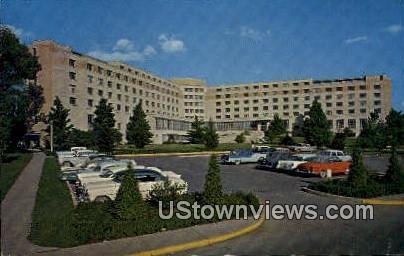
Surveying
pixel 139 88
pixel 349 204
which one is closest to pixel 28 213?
pixel 349 204

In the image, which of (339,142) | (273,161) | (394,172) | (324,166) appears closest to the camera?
(394,172)

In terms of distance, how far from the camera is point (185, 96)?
5098 inches

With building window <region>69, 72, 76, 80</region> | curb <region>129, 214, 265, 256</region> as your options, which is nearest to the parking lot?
curb <region>129, 214, 265, 256</region>

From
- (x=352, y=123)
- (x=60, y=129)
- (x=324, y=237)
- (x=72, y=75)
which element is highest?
(x=72, y=75)

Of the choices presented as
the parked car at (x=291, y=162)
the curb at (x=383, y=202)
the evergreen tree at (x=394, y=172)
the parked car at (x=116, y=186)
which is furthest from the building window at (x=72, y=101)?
the curb at (x=383, y=202)

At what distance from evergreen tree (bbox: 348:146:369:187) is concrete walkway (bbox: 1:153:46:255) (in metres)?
13.8

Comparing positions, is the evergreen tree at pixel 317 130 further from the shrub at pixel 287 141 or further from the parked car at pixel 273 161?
the parked car at pixel 273 161

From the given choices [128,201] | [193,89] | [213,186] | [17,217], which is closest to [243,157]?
[213,186]

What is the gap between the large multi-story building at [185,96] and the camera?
233 ft

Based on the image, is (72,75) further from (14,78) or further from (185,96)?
(185,96)

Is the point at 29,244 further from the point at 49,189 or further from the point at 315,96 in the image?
the point at 315,96

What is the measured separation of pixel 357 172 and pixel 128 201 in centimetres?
1164

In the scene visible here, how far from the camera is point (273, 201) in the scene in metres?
15.9

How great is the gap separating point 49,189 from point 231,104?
11315 centimetres
